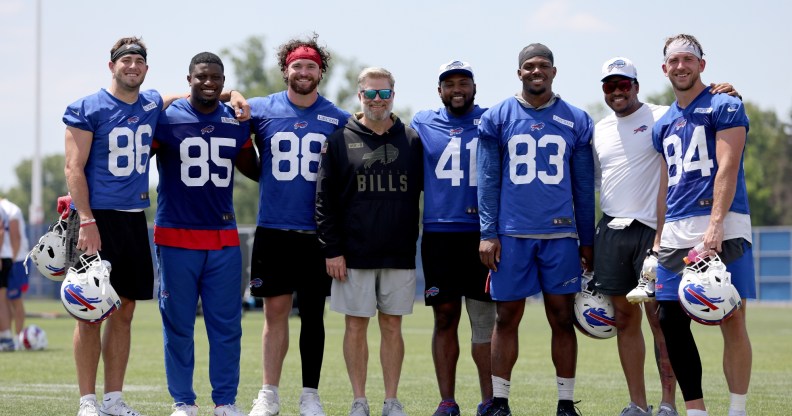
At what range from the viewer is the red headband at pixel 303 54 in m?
8.25

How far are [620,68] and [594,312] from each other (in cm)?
176

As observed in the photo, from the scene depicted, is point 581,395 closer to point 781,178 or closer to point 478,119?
point 478,119

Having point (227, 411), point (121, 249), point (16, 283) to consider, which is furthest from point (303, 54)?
point (16, 283)

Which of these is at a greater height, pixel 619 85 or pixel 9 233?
pixel 619 85

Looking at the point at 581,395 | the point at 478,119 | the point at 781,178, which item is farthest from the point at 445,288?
the point at 781,178

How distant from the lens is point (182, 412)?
7.67 metres

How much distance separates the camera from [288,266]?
26.5ft

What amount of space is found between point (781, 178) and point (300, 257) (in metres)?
71.2

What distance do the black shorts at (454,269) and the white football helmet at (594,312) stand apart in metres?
0.67

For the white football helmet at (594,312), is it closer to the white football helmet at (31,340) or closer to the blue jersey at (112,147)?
the blue jersey at (112,147)

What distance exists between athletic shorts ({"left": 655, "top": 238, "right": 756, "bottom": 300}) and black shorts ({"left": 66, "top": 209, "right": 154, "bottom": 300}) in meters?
3.51

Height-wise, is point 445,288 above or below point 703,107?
below

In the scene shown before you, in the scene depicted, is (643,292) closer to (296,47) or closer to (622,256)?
(622,256)

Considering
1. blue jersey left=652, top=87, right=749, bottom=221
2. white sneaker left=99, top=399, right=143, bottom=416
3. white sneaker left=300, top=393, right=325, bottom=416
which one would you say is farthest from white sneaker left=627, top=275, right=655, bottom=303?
white sneaker left=99, top=399, right=143, bottom=416
